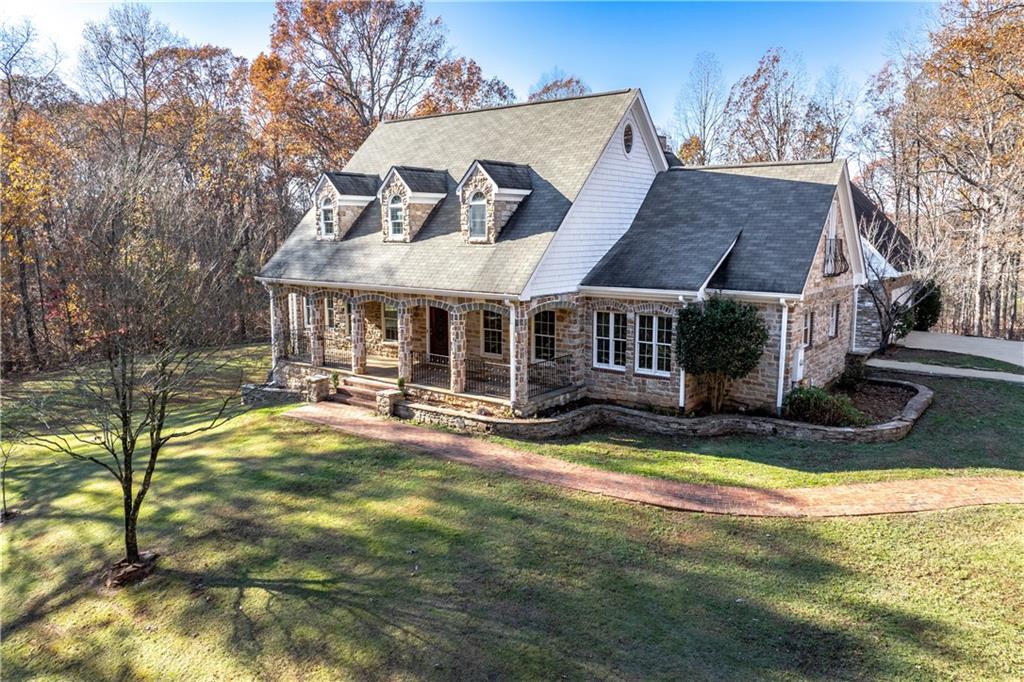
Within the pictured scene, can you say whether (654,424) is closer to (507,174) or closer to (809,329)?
(809,329)

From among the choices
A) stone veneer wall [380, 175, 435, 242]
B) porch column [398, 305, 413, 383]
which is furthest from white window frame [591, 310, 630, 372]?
stone veneer wall [380, 175, 435, 242]

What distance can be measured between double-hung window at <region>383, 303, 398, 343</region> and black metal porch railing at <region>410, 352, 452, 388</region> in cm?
179

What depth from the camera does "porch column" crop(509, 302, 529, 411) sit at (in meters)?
→ 14.8

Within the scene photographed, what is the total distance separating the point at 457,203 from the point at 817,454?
455 inches

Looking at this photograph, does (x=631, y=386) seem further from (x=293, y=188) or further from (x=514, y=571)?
(x=293, y=188)

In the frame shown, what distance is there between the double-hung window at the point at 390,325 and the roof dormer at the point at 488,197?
529cm

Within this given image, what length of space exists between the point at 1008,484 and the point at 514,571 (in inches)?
360

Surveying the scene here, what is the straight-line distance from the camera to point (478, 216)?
1656 centimetres

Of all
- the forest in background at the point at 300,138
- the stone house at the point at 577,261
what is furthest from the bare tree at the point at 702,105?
the stone house at the point at 577,261

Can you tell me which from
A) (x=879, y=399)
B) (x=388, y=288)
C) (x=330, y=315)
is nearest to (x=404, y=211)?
(x=388, y=288)

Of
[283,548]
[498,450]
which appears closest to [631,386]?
[498,450]

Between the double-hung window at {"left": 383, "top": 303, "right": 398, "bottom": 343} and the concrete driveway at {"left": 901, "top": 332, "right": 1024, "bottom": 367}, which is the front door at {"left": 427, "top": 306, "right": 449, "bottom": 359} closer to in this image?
the double-hung window at {"left": 383, "top": 303, "right": 398, "bottom": 343}

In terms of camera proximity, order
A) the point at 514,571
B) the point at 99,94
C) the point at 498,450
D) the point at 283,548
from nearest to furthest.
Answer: the point at 514,571 < the point at 283,548 < the point at 498,450 < the point at 99,94

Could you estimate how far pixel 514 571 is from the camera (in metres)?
8.97
